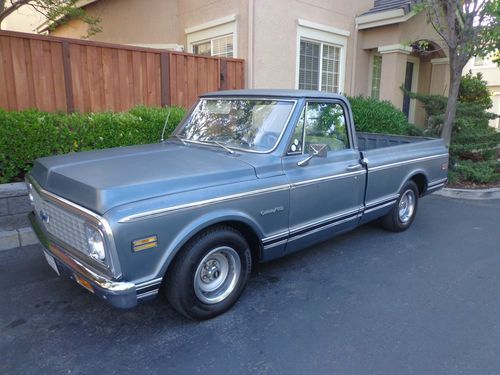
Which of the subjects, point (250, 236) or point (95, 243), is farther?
point (250, 236)

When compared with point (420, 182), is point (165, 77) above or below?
above

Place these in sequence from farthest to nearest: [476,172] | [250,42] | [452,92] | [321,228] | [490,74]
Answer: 1. [490,74]
2. [250,42]
3. [452,92]
4. [476,172]
5. [321,228]

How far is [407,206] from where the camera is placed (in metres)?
5.36

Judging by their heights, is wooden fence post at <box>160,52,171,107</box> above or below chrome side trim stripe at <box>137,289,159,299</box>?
above

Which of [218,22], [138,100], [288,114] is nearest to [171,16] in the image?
[218,22]

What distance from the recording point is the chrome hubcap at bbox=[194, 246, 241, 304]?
3035 millimetres

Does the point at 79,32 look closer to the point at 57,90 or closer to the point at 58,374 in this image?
the point at 57,90

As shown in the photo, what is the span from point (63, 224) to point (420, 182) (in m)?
4.61

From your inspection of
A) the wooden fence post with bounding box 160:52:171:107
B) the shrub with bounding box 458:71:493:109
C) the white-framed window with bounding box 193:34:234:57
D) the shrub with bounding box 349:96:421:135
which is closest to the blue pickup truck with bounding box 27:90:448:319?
the wooden fence post with bounding box 160:52:171:107

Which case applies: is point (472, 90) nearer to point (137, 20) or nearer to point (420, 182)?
point (420, 182)

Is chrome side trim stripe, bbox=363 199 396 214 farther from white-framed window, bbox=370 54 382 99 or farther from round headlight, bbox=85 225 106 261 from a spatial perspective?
white-framed window, bbox=370 54 382 99

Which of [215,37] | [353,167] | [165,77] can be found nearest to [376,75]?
[215,37]

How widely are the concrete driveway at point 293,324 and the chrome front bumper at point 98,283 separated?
0.48 m

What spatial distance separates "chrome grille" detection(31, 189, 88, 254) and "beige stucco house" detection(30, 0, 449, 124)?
6258 millimetres
